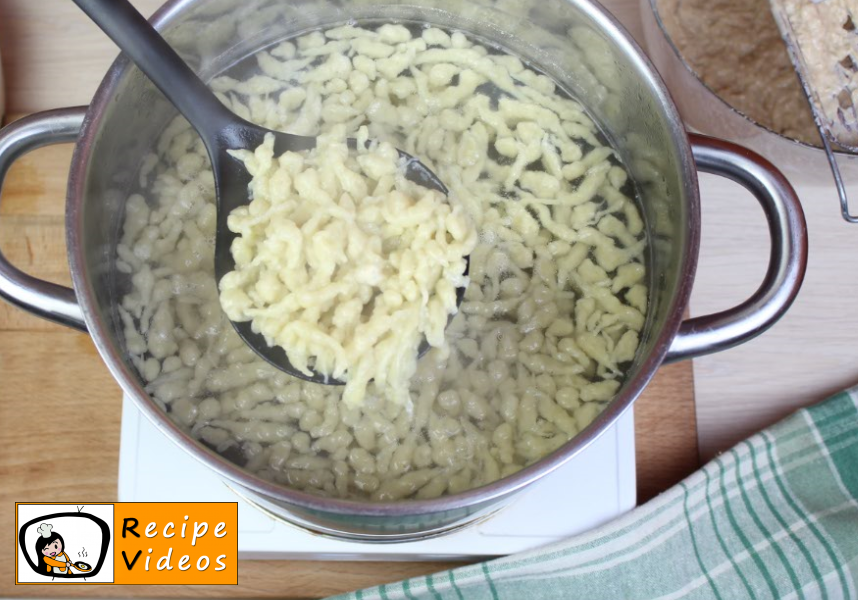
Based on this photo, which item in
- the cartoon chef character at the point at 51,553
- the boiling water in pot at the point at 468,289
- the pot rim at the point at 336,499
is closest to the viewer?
the pot rim at the point at 336,499

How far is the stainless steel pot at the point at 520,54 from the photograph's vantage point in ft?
1.91

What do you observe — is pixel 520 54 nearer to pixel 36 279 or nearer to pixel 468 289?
pixel 468 289

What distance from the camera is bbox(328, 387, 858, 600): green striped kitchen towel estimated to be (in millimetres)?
812

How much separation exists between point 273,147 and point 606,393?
1.24 ft

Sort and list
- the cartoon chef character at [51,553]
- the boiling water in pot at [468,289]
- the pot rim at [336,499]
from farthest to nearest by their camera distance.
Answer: the cartoon chef character at [51,553], the boiling water in pot at [468,289], the pot rim at [336,499]

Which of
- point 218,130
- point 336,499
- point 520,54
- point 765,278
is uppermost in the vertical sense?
point 520,54

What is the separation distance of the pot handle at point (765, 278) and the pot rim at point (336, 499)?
32 mm

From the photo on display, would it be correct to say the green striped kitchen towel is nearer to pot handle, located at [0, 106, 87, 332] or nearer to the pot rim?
the pot rim

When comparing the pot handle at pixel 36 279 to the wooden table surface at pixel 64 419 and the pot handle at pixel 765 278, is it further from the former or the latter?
the pot handle at pixel 765 278

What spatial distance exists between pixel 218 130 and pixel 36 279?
0.21 metres

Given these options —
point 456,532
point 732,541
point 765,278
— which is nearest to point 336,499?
point 456,532

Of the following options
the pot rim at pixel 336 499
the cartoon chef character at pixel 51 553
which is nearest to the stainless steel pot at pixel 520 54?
the pot rim at pixel 336 499

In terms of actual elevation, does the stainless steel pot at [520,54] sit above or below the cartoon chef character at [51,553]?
above

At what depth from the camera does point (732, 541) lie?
2.77 feet
